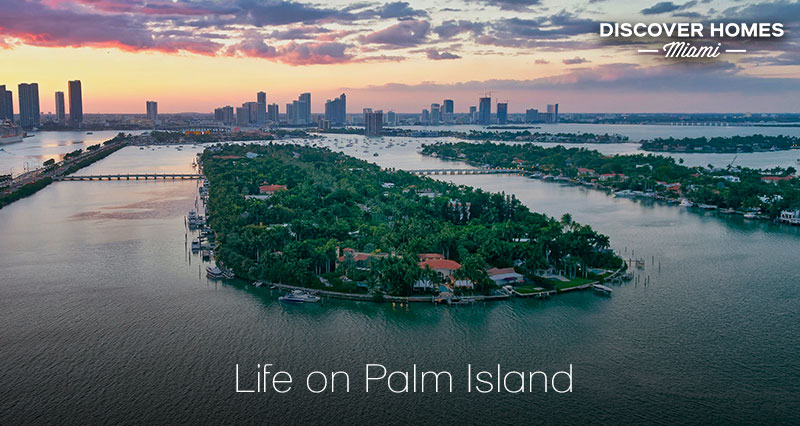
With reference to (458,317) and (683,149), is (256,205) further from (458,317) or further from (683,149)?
(683,149)

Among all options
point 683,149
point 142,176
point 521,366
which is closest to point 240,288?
point 521,366

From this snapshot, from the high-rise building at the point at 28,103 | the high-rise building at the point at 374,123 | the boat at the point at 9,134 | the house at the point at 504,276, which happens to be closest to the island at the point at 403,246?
the house at the point at 504,276

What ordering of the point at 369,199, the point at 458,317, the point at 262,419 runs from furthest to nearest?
1. the point at 369,199
2. the point at 458,317
3. the point at 262,419

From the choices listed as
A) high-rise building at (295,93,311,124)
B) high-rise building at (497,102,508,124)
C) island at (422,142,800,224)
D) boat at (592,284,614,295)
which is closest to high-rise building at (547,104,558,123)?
high-rise building at (497,102,508,124)

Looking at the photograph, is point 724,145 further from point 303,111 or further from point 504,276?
point 303,111

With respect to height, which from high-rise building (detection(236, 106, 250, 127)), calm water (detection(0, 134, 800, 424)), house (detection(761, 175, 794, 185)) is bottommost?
calm water (detection(0, 134, 800, 424))

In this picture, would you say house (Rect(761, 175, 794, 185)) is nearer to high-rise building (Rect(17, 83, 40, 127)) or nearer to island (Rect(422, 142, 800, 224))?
island (Rect(422, 142, 800, 224))

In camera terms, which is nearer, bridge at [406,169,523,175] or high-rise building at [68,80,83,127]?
bridge at [406,169,523,175]

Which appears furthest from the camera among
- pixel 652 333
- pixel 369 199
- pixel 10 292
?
pixel 369 199
